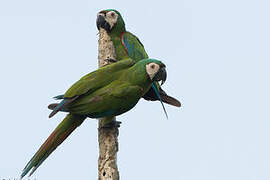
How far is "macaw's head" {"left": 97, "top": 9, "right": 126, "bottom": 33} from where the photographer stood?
5.71 metres

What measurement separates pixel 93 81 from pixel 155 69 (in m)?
0.64

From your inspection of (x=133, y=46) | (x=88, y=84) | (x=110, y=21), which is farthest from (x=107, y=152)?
(x=110, y=21)

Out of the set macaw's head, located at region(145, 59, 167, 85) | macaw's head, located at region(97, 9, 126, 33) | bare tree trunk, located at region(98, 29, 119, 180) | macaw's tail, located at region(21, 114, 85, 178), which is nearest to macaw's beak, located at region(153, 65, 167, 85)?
macaw's head, located at region(145, 59, 167, 85)

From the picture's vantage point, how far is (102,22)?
574cm

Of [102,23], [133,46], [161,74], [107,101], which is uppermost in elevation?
[102,23]

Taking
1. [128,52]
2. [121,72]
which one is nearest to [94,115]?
[121,72]

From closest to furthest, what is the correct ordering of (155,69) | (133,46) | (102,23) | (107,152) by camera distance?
(107,152) < (155,69) < (133,46) < (102,23)

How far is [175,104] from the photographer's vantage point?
4.96m

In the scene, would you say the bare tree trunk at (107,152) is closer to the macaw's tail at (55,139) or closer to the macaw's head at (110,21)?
the macaw's tail at (55,139)

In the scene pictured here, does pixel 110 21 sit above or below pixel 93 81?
above

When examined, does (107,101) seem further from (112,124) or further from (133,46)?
(133,46)

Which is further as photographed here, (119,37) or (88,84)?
(119,37)

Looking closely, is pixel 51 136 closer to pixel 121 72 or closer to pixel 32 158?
pixel 32 158

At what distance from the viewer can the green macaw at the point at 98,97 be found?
4.05 metres
